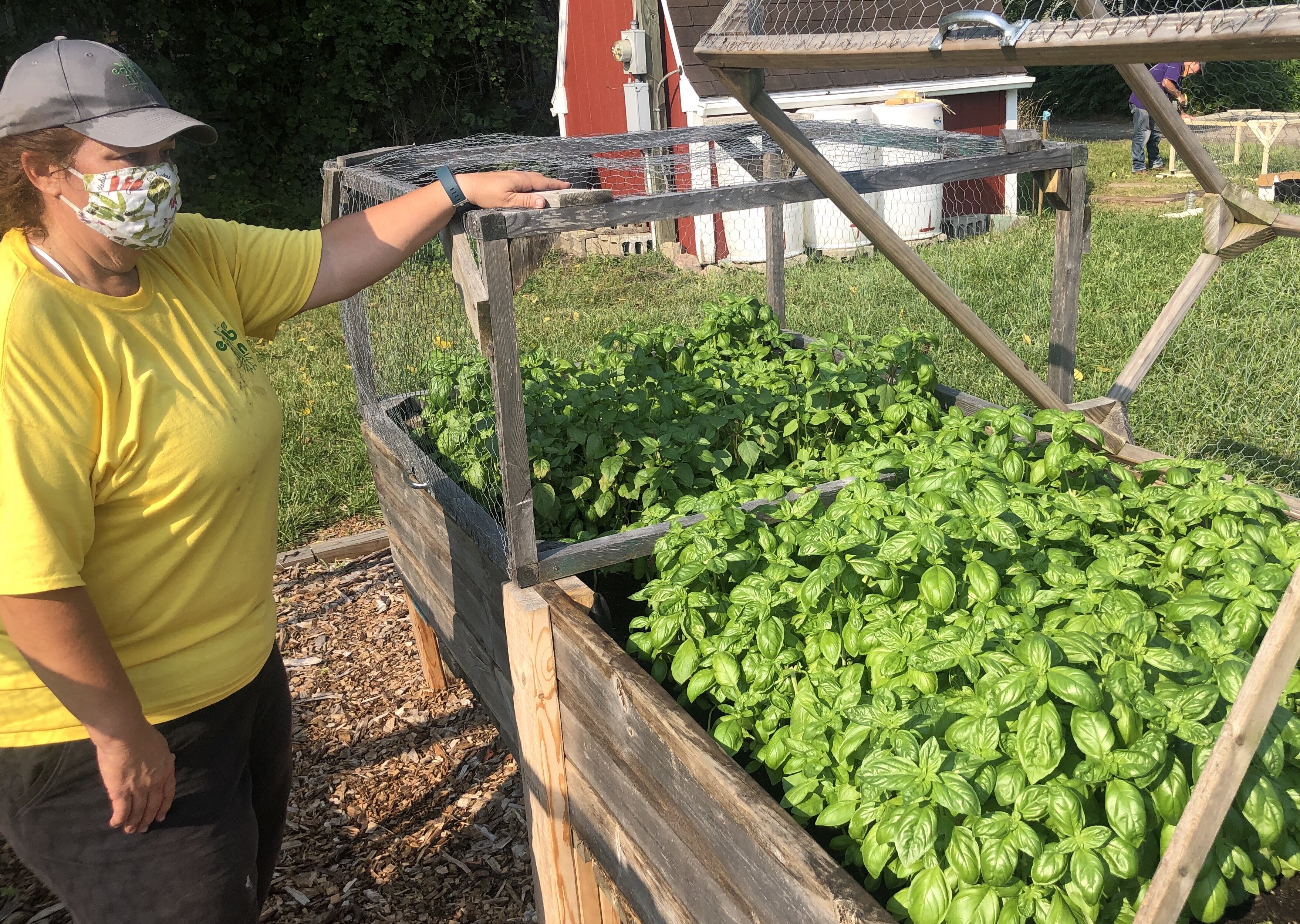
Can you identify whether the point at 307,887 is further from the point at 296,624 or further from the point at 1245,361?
the point at 1245,361

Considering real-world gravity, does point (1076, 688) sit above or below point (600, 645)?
above

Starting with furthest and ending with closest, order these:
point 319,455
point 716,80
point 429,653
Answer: point 716,80 < point 319,455 < point 429,653

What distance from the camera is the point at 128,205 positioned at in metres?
1.65

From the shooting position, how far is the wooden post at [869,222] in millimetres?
2154

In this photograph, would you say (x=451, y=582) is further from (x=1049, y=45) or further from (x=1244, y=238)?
(x=1244, y=238)

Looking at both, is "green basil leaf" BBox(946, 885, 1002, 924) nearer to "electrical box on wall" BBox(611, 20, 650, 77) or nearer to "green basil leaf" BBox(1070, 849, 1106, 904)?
"green basil leaf" BBox(1070, 849, 1106, 904)

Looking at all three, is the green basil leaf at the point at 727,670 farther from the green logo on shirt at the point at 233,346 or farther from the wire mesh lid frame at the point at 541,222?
the green logo on shirt at the point at 233,346

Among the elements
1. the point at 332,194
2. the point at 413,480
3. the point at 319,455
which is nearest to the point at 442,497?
the point at 413,480

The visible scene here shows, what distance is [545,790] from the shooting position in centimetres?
234

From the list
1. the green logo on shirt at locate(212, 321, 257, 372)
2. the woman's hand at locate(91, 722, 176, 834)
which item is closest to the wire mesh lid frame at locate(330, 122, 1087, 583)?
the green logo on shirt at locate(212, 321, 257, 372)

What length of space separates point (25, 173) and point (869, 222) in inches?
63.6

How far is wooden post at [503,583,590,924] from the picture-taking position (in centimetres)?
219

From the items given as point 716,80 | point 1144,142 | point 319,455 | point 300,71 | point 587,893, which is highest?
point 300,71

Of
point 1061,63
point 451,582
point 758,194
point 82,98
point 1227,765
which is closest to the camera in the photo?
point 1227,765
